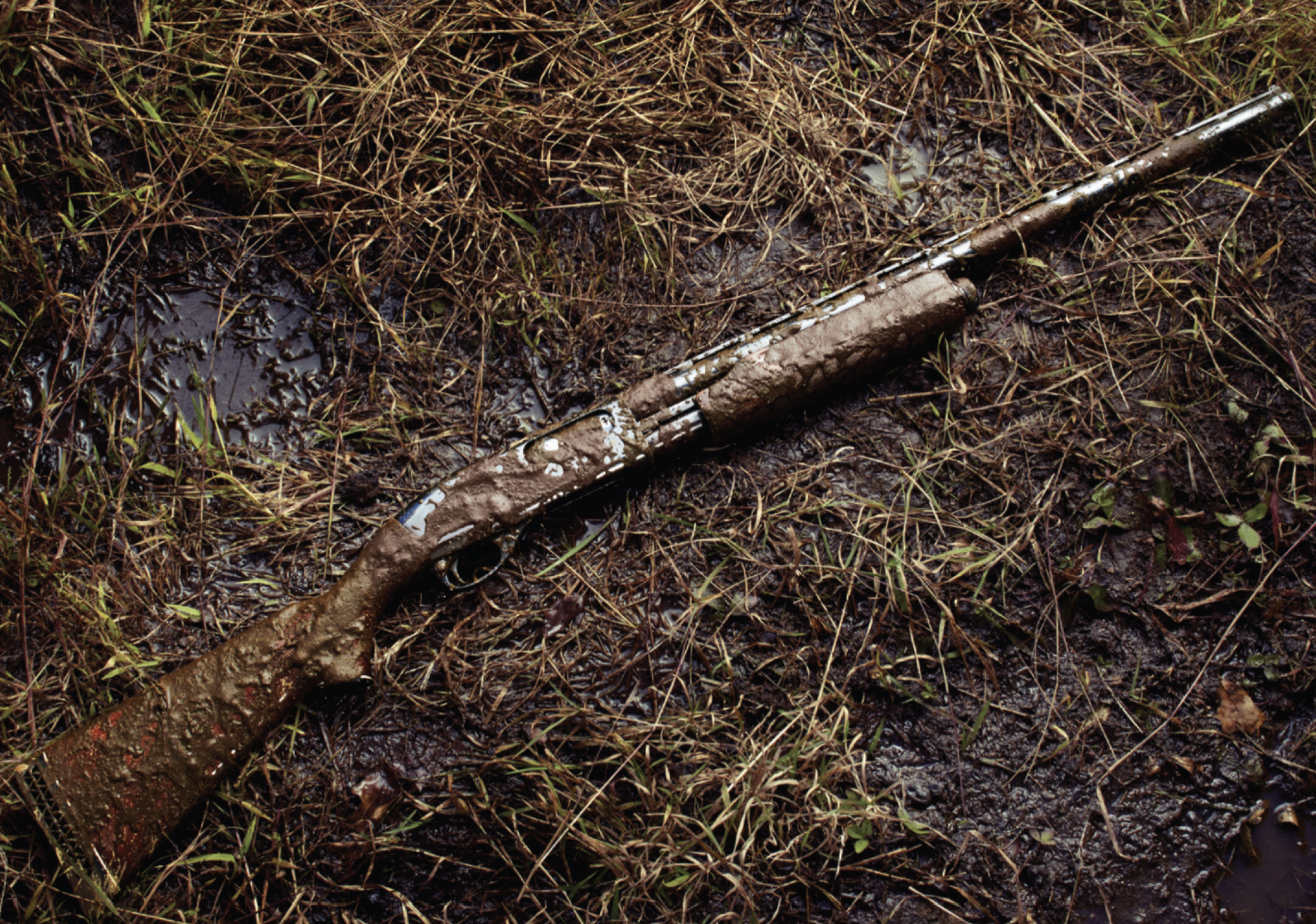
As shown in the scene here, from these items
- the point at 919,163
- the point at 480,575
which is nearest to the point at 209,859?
the point at 480,575

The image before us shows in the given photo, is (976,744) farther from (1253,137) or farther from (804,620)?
(1253,137)

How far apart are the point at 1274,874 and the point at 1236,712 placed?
47 cm

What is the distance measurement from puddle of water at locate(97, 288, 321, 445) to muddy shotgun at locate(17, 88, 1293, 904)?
0.79 metres

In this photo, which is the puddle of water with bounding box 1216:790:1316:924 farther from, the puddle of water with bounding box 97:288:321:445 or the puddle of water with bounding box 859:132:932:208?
the puddle of water with bounding box 97:288:321:445

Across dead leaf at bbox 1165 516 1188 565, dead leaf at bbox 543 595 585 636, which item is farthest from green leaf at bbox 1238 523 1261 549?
dead leaf at bbox 543 595 585 636

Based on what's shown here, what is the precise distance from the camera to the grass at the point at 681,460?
2.25m

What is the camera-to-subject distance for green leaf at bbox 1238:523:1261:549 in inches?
96.9

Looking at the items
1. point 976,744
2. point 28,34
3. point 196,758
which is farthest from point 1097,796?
point 28,34

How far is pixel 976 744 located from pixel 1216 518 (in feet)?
3.71

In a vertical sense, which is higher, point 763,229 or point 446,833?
point 763,229

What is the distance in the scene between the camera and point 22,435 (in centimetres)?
249

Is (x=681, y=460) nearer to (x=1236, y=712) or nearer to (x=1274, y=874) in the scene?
(x=1236, y=712)

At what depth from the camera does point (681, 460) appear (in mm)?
2541

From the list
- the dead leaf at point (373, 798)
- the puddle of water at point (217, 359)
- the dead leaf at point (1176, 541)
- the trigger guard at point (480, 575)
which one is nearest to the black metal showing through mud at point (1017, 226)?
the trigger guard at point (480, 575)
